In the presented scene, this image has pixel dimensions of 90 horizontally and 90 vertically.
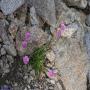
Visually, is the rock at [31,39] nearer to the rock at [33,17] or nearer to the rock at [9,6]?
the rock at [33,17]

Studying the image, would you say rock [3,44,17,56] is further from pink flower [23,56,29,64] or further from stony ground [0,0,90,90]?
pink flower [23,56,29,64]

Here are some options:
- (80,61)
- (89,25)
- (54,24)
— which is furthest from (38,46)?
(89,25)

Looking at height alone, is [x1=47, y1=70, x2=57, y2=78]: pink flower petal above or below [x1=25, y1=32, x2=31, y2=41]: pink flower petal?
below

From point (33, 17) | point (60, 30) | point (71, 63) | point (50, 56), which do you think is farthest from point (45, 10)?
point (71, 63)

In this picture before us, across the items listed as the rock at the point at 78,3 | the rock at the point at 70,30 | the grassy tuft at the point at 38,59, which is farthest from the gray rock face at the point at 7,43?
the rock at the point at 78,3

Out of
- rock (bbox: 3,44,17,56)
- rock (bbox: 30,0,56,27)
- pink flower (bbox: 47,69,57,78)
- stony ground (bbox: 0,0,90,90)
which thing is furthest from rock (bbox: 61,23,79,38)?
rock (bbox: 3,44,17,56)

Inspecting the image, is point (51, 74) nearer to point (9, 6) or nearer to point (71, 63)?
point (71, 63)
